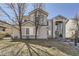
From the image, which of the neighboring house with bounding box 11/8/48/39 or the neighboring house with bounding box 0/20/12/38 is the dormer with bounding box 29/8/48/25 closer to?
the neighboring house with bounding box 11/8/48/39

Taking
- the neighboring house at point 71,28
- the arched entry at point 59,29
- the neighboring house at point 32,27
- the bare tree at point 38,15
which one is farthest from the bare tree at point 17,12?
the neighboring house at point 71,28

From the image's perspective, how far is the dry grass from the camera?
2549 millimetres

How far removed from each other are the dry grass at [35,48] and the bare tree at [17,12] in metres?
0.16

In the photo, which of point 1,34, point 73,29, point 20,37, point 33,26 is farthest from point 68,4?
point 1,34

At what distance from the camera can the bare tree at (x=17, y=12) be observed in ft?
8.46

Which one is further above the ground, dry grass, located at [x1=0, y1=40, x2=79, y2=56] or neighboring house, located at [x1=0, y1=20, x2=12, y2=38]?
neighboring house, located at [x1=0, y1=20, x2=12, y2=38]

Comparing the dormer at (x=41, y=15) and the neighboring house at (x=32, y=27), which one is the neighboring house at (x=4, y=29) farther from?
the dormer at (x=41, y=15)

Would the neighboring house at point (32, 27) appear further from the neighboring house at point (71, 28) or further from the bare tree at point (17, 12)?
the neighboring house at point (71, 28)

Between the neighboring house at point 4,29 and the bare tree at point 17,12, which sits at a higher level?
the bare tree at point 17,12

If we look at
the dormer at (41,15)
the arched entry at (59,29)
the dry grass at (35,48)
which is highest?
the dormer at (41,15)

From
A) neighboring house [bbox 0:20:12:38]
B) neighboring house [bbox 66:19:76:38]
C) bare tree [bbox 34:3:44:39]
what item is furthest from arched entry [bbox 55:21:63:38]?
neighboring house [bbox 0:20:12:38]

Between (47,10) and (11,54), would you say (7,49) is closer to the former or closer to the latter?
(11,54)

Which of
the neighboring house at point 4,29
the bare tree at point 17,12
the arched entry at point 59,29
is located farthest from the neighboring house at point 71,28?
the neighboring house at point 4,29

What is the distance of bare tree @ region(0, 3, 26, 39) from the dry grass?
160 mm
